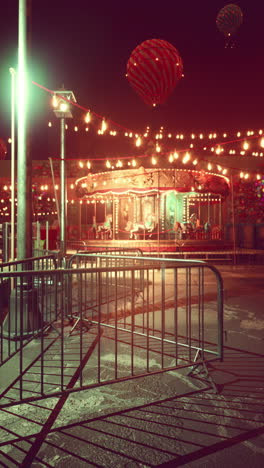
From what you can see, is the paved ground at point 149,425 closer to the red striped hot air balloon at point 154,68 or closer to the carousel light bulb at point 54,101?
the red striped hot air balloon at point 154,68

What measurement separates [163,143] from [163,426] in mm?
23162

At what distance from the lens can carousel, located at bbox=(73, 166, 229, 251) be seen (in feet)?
65.7

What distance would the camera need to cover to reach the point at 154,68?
886cm

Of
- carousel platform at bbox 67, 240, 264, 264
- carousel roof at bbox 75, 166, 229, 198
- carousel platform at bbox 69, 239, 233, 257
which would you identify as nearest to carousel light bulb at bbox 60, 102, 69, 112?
carousel platform at bbox 67, 240, 264, 264

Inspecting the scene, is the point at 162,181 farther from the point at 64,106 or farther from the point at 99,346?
the point at 99,346

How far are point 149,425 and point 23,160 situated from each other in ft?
15.1

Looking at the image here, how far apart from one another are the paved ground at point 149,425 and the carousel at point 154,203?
1446 cm

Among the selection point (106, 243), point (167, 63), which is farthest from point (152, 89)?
point (106, 243)

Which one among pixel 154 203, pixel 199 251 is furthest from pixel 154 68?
pixel 154 203

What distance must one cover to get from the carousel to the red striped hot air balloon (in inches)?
335

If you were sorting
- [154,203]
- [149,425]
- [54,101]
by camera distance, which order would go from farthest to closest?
1. [154,203]
2. [54,101]
3. [149,425]

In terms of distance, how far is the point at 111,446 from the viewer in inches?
105

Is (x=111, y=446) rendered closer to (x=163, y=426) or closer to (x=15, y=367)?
(x=163, y=426)

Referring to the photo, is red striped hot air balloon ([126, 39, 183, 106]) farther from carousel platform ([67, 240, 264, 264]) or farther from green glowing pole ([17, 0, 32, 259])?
carousel platform ([67, 240, 264, 264])
